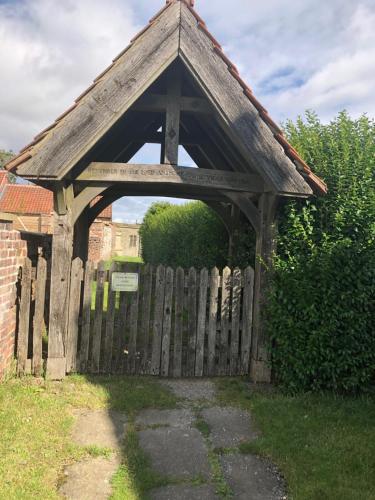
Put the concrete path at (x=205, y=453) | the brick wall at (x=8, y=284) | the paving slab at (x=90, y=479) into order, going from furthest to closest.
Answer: the brick wall at (x=8, y=284)
the concrete path at (x=205, y=453)
the paving slab at (x=90, y=479)

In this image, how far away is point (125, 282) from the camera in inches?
200

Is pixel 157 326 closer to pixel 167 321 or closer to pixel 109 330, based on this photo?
pixel 167 321

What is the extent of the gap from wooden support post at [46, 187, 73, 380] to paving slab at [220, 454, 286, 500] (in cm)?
256

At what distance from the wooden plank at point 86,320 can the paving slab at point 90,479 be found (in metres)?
2.01

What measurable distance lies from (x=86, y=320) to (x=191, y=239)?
15.0 ft

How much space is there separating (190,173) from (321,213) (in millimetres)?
1782

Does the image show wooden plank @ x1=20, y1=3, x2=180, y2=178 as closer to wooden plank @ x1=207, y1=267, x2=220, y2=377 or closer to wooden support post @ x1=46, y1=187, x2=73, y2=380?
wooden support post @ x1=46, y1=187, x2=73, y2=380

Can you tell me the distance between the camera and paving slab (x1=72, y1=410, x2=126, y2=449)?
3410 millimetres

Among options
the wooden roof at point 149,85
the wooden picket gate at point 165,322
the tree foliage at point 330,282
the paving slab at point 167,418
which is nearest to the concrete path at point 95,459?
the paving slab at point 167,418

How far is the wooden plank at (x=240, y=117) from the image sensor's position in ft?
14.8

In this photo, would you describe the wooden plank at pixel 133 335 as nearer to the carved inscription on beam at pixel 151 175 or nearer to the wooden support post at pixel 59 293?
the wooden support post at pixel 59 293

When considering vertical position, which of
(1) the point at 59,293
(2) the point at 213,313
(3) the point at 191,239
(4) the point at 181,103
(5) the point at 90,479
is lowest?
(5) the point at 90,479

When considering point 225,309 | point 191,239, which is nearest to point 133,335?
point 225,309

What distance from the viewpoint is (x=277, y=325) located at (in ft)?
15.6
